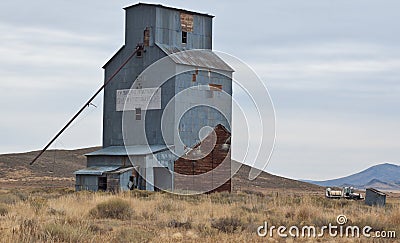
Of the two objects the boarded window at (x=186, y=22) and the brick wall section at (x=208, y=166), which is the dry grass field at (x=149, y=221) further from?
the boarded window at (x=186, y=22)

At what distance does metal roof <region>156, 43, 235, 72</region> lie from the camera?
122 ft

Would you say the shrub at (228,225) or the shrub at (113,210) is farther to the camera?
the shrub at (113,210)

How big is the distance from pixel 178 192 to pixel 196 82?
6496 millimetres

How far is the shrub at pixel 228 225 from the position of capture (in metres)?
15.4

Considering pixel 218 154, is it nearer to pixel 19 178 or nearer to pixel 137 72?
pixel 137 72

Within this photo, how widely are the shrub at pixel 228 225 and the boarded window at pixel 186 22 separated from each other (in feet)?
79.4

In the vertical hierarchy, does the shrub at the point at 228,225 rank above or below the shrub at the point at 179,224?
above

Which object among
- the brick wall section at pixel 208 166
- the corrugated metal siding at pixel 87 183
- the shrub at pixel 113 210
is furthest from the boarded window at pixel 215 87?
the shrub at pixel 113 210

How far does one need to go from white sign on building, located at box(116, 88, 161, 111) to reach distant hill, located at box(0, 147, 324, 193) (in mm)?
22297

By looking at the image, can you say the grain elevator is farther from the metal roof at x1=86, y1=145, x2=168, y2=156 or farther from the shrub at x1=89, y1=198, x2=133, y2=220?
the shrub at x1=89, y1=198, x2=133, y2=220

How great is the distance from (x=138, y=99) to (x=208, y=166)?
544cm

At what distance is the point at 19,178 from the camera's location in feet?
211

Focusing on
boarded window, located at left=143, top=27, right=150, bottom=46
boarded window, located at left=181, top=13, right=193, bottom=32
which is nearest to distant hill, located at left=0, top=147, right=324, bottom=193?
boarded window, located at left=181, top=13, right=193, bottom=32

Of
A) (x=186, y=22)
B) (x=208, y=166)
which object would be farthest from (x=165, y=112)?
(x=186, y=22)
